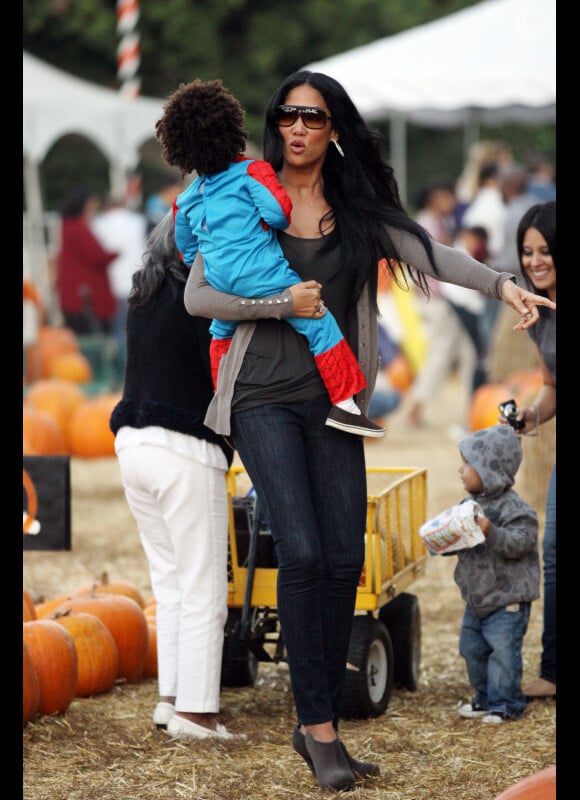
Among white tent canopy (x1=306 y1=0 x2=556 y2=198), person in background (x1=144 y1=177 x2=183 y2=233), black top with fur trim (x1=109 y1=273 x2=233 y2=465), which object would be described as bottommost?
black top with fur trim (x1=109 y1=273 x2=233 y2=465)

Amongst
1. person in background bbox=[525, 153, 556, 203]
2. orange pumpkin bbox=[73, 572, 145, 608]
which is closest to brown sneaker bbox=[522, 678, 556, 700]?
orange pumpkin bbox=[73, 572, 145, 608]

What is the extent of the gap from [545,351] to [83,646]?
1.95m

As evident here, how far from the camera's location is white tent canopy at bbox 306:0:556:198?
41.1 feet

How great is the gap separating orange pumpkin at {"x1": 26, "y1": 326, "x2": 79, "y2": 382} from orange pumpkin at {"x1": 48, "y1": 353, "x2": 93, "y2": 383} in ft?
0.32

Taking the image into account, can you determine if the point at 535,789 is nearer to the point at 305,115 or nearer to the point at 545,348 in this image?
the point at 305,115

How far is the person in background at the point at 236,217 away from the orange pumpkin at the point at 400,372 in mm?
10683

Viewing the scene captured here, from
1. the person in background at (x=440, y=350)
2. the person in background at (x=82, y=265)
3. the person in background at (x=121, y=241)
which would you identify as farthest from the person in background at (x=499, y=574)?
the person in background at (x=121, y=241)

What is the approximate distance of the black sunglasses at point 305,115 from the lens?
12.6 feet

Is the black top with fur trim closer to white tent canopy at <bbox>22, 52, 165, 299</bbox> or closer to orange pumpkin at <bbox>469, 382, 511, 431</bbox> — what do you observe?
orange pumpkin at <bbox>469, 382, 511, 431</bbox>

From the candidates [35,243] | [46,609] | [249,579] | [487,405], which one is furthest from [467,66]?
[249,579]

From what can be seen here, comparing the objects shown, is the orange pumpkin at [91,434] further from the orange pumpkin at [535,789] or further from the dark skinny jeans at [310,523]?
the orange pumpkin at [535,789]

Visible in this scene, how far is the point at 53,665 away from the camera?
4.68m

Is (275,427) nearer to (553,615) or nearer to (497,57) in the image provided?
(553,615)

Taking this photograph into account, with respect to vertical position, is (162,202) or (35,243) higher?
(162,202)
